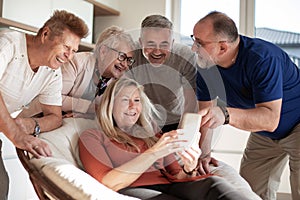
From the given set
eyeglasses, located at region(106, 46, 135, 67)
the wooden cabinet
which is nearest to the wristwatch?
eyeglasses, located at region(106, 46, 135, 67)

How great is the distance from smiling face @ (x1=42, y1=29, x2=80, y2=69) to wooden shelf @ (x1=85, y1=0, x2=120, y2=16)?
6.39 feet

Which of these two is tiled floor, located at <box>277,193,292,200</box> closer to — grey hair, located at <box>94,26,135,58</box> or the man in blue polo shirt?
the man in blue polo shirt

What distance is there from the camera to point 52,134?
5.65 ft

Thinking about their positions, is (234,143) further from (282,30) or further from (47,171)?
(47,171)

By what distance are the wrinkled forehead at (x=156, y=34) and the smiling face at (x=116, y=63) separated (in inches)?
3.7

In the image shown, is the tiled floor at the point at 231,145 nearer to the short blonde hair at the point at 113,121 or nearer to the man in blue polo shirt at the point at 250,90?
the man in blue polo shirt at the point at 250,90

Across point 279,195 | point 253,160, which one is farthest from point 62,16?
point 279,195

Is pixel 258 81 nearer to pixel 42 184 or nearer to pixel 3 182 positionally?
pixel 42 184

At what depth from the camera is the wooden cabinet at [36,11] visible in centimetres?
273

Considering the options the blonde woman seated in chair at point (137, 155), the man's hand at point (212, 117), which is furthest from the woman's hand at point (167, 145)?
the man's hand at point (212, 117)

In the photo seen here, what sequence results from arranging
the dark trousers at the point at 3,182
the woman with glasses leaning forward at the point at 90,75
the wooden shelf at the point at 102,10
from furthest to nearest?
the wooden shelf at the point at 102,10 → the woman with glasses leaning forward at the point at 90,75 → the dark trousers at the point at 3,182

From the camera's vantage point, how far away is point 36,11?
2.98 metres

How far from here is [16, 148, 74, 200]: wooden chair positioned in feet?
4.62

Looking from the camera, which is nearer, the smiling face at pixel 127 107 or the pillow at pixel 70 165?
the pillow at pixel 70 165
